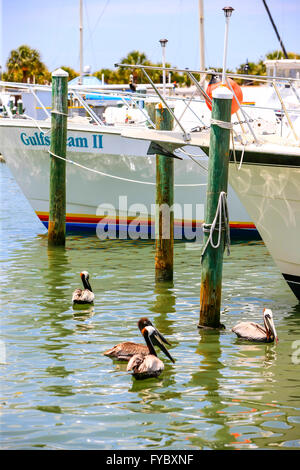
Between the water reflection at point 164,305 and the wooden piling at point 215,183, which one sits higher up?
the wooden piling at point 215,183

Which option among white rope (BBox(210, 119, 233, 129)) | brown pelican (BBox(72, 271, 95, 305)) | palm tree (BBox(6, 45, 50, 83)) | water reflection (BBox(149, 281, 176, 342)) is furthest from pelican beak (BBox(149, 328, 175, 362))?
palm tree (BBox(6, 45, 50, 83))

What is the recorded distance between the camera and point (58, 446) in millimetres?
6598

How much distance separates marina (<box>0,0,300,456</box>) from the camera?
720 cm

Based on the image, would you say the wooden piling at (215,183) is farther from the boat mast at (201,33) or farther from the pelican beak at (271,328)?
the boat mast at (201,33)

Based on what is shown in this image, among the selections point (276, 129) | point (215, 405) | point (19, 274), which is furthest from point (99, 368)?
point (276, 129)

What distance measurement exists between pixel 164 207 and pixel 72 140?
5.43m

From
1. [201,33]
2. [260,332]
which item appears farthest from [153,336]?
[201,33]

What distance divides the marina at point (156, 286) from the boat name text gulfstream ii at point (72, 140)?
3 cm

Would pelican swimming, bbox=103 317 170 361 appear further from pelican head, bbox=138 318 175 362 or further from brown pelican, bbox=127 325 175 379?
brown pelican, bbox=127 325 175 379

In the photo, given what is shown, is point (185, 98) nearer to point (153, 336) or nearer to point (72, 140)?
point (72, 140)

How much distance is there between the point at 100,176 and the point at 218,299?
8631 millimetres

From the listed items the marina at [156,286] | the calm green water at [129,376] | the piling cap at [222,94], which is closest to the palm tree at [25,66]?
the marina at [156,286]

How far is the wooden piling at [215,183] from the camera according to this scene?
9508mm
